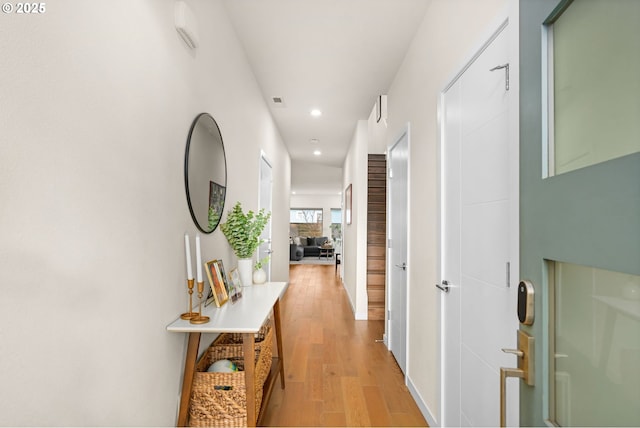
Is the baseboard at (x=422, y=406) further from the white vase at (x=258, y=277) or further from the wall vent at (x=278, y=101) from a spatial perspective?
the wall vent at (x=278, y=101)

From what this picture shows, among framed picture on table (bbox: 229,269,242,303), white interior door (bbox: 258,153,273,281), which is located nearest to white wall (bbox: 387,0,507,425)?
framed picture on table (bbox: 229,269,242,303)

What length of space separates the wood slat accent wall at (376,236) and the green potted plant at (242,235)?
235 centimetres

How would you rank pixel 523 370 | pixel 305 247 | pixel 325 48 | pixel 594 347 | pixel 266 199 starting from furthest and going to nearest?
1. pixel 305 247
2. pixel 266 199
3. pixel 325 48
4. pixel 523 370
5. pixel 594 347

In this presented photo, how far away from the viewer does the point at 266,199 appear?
13.2ft

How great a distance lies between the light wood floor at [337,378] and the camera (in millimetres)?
1963

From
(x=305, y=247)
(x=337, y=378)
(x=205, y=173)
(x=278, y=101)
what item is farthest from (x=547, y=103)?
(x=305, y=247)

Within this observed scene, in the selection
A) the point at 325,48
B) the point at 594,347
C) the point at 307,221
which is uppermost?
the point at 325,48

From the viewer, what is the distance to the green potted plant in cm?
206

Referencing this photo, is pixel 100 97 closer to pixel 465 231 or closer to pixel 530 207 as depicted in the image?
pixel 530 207

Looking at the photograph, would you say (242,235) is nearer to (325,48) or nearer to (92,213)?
(92,213)

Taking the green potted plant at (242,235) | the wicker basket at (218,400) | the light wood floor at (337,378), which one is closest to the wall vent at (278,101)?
the green potted plant at (242,235)

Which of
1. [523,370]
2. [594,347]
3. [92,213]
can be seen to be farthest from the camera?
[92,213]

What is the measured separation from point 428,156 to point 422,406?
164 cm

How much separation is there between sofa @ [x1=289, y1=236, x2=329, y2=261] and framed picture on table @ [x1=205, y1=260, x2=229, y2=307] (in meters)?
9.33
